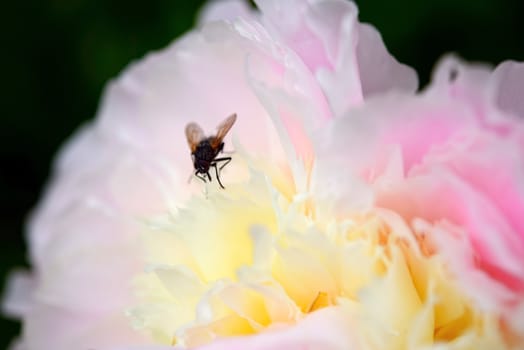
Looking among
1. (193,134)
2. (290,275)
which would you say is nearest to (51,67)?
(193,134)

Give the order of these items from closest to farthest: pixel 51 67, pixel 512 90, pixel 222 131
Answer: pixel 512 90 → pixel 222 131 → pixel 51 67

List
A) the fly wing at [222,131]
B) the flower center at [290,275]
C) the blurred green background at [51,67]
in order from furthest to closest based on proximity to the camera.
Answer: the blurred green background at [51,67]
the fly wing at [222,131]
the flower center at [290,275]

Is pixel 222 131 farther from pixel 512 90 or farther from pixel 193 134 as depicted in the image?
pixel 512 90

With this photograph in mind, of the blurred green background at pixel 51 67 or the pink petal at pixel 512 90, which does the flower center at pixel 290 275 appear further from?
the blurred green background at pixel 51 67

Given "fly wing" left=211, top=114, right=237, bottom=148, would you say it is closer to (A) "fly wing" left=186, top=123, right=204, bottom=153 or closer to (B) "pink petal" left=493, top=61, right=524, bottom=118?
(A) "fly wing" left=186, top=123, right=204, bottom=153

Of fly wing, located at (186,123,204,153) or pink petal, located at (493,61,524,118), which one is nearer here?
pink petal, located at (493,61,524,118)

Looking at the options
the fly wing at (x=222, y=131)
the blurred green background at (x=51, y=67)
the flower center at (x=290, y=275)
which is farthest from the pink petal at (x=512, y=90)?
the blurred green background at (x=51, y=67)

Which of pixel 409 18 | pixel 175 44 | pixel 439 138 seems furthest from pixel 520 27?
pixel 439 138

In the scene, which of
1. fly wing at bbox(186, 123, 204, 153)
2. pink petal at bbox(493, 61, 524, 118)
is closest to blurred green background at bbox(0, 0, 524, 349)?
fly wing at bbox(186, 123, 204, 153)
